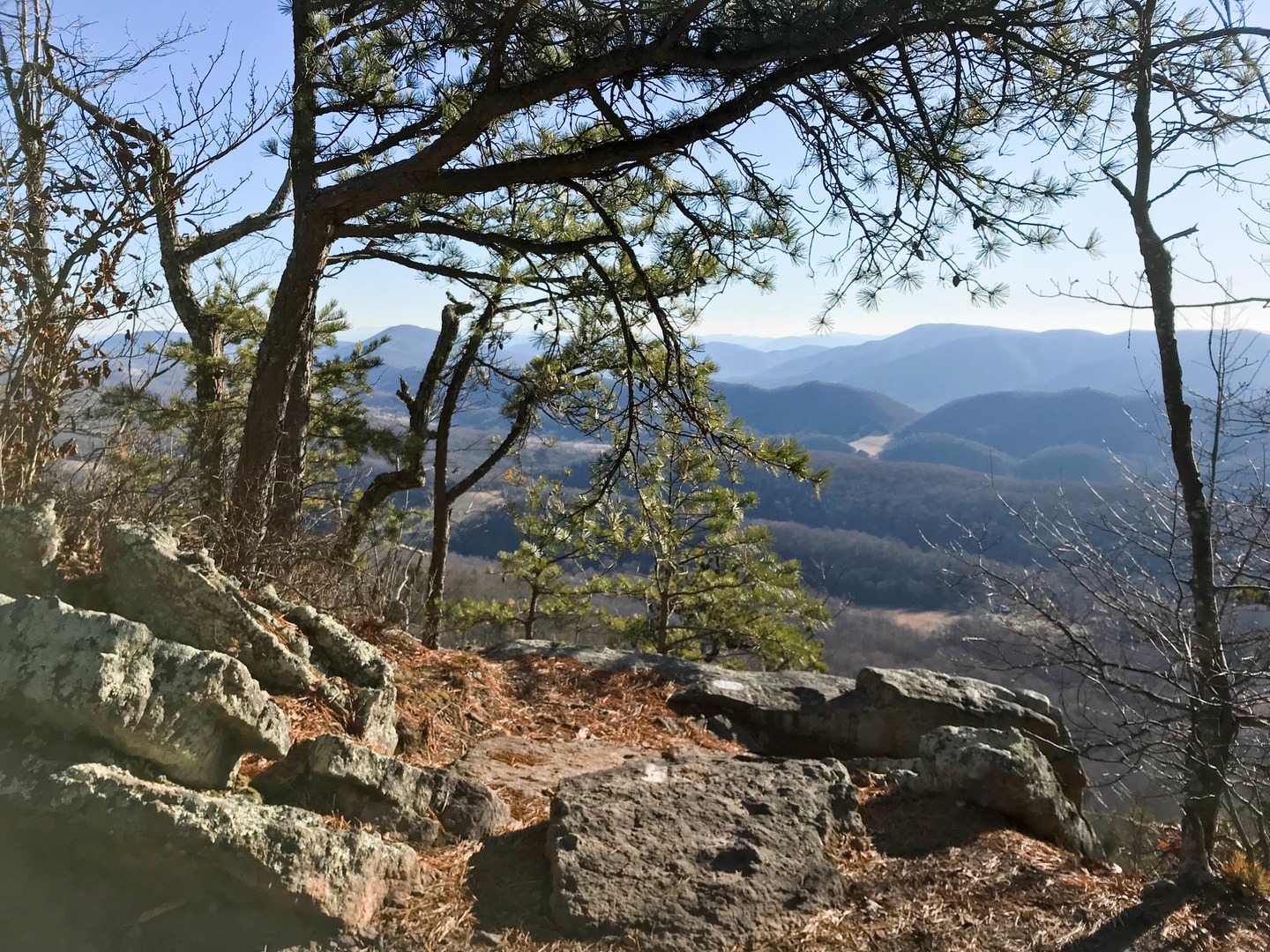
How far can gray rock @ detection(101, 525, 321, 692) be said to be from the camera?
9.74ft

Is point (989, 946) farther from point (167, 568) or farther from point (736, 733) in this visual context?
point (167, 568)

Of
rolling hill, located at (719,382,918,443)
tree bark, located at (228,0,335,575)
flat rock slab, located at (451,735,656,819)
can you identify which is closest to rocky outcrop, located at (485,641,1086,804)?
flat rock slab, located at (451,735,656,819)

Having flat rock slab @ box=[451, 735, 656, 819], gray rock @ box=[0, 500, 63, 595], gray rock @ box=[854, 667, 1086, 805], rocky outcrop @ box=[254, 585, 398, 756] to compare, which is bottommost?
gray rock @ box=[854, 667, 1086, 805]

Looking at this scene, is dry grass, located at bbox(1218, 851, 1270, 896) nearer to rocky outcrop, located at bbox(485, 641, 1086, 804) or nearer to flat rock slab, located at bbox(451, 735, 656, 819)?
rocky outcrop, located at bbox(485, 641, 1086, 804)

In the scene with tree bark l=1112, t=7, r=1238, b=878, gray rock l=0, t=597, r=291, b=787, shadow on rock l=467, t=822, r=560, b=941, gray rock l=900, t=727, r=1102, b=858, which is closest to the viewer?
gray rock l=0, t=597, r=291, b=787

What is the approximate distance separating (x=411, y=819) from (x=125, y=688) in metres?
1.04

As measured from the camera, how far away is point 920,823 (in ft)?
11.9

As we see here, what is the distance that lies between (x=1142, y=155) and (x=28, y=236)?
507 centimetres

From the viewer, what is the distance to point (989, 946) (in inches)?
107

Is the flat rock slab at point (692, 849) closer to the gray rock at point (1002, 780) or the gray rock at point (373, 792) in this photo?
the gray rock at point (373, 792)

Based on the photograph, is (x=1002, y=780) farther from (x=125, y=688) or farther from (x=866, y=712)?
(x=125, y=688)

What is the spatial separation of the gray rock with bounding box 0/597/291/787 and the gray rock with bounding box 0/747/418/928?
0.42ft

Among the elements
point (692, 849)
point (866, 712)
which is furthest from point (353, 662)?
point (866, 712)

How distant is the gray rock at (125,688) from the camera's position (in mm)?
2242
